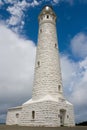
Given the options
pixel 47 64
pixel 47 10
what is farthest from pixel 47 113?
pixel 47 10

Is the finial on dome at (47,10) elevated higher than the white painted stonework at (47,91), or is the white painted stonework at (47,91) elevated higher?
the finial on dome at (47,10)

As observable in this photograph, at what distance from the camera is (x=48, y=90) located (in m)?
23.8

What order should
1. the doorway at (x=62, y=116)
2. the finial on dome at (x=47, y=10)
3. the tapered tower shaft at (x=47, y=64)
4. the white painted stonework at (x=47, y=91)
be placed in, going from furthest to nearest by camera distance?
1. the finial on dome at (x=47, y=10)
2. the tapered tower shaft at (x=47, y=64)
3. the doorway at (x=62, y=116)
4. the white painted stonework at (x=47, y=91)

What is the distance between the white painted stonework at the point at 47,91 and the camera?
22.1 m

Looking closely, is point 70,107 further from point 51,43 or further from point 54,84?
point 51,43

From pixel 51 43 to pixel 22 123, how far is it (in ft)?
32.5

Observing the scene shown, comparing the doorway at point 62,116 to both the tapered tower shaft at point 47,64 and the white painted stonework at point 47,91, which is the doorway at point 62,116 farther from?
the tapered tower shaft at point 47,64

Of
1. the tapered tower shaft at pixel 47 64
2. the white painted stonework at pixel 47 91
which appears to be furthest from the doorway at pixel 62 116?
the tapered tower shaft at pixel 47 64

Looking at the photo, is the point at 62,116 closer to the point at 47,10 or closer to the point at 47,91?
the point at 47,91

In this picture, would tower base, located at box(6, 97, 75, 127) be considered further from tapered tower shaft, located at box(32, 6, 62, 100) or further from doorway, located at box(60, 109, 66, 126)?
tapered tower shaft, located at box(32, 6, 62, 100)

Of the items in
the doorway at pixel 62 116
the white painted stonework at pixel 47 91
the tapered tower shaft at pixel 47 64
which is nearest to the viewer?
the white painted stonework at pixel 47 91

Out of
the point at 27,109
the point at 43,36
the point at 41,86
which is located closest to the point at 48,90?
the point at 41,86

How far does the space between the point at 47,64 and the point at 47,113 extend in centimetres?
578

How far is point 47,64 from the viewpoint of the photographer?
2462cm
